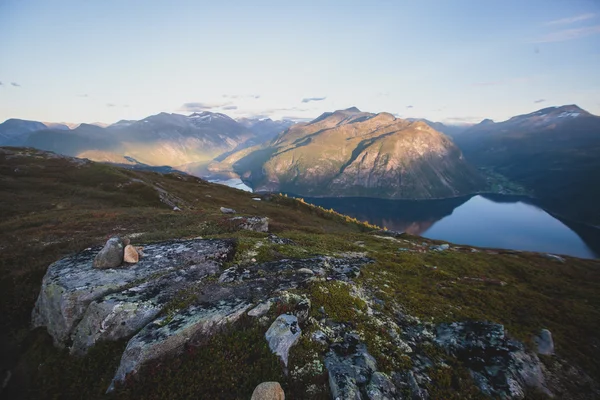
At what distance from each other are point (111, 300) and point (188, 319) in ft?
13.7

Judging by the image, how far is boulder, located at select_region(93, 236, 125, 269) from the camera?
16.4 meters

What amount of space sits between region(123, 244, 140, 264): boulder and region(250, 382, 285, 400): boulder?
42.0 feet

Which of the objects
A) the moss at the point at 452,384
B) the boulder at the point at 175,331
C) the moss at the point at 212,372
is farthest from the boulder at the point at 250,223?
the moss at the point at 452,384

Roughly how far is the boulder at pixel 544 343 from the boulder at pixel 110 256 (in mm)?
26314

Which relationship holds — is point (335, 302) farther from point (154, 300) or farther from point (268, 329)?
point (154, 300)

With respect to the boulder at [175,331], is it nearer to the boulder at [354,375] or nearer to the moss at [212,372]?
the moss at [212,372]

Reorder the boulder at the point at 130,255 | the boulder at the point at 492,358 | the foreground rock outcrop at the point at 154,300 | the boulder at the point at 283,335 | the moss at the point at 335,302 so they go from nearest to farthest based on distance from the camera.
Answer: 1. the boulder at the point at 283,335
2. the foreground rock outcrop at the point at 154,300
3. the boulder at the point at 492,358
4. the moss at the point at 335,302
5. the boulder at the point at 130,255

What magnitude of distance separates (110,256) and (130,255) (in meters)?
1.07

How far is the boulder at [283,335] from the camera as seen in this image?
10997mm

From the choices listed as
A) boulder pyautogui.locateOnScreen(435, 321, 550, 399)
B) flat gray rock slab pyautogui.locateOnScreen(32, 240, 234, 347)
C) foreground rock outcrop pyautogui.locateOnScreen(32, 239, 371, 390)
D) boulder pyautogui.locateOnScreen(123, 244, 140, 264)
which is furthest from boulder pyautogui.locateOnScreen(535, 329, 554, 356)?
boulder pyautogui.locateOnScreen(123, 244, 140, 264)

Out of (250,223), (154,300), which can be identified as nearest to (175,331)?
(154,300)

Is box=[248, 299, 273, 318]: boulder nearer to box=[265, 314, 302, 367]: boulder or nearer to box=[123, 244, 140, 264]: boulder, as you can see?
box=[265, 314, 302, 367]: boulder

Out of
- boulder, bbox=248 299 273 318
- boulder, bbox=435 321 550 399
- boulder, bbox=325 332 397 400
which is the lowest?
boulder, bbox=435 321 550 399

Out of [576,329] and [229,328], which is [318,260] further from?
[576,329]
